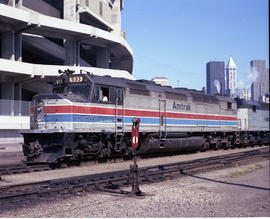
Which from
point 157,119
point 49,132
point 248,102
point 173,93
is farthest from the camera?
point 248,102

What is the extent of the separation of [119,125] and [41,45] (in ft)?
78.9

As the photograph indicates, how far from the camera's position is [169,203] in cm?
905

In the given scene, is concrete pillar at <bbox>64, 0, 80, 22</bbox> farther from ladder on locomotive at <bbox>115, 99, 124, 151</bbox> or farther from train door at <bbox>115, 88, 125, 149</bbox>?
ladder on locomotive at <bbox>115, 99, 124, 151</bbox>

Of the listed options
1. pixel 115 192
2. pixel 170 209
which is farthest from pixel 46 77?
pixel 170 209

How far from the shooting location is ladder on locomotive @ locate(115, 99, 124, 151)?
1720 cm

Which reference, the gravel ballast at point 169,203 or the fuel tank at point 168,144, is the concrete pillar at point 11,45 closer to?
the fuel tank at point 168,144

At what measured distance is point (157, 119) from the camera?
794 inches

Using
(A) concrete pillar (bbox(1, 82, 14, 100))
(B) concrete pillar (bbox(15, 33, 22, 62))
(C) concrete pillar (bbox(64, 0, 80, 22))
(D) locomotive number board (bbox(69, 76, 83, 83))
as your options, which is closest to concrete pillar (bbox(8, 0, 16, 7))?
(B) concrete pillar (bbox(15, 33, 22, 62))

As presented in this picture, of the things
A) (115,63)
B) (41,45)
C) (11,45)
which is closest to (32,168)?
(11,45)

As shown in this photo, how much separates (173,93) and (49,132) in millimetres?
9858

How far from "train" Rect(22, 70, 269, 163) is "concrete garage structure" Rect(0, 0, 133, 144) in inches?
313

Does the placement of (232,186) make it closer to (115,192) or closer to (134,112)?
(115,192)

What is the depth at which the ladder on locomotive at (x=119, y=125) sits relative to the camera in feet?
56.4

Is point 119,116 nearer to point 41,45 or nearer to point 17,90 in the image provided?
point 17,90
